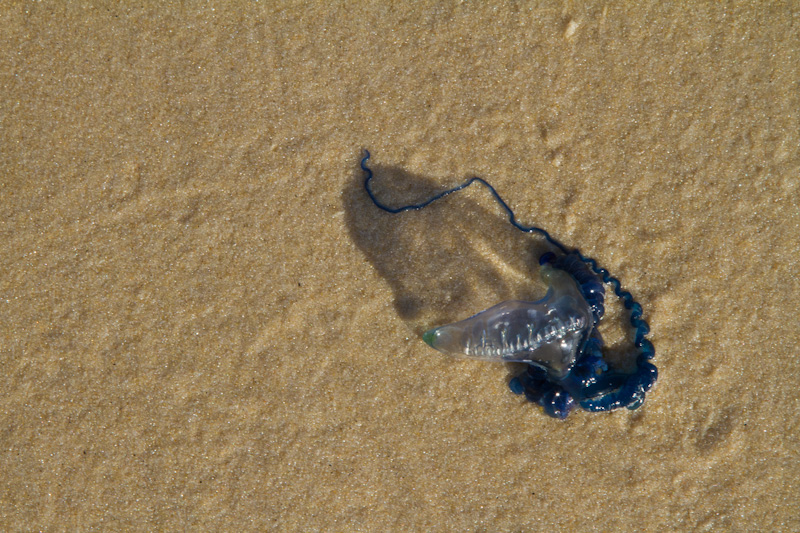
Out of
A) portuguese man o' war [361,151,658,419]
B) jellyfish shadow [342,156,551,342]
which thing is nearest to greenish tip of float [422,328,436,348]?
portuguese man o' war [361,151,658,419]

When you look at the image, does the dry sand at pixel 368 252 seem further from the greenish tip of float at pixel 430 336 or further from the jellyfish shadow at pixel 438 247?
the greenish tip of float at pixel 430 336

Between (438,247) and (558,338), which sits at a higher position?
(438,247)

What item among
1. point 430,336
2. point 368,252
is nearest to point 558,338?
point 430,336

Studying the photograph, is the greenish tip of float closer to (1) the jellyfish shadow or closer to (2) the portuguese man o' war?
(2) the portuguese man o' war

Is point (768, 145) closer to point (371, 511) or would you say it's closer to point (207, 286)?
point (371, 511)

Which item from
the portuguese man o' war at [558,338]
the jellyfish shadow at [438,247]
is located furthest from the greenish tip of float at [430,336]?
the jellyfish shadow at [438,247]

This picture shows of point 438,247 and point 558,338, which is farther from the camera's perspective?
point 438,247

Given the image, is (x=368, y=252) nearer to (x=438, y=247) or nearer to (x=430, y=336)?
(x=438, y=247)
